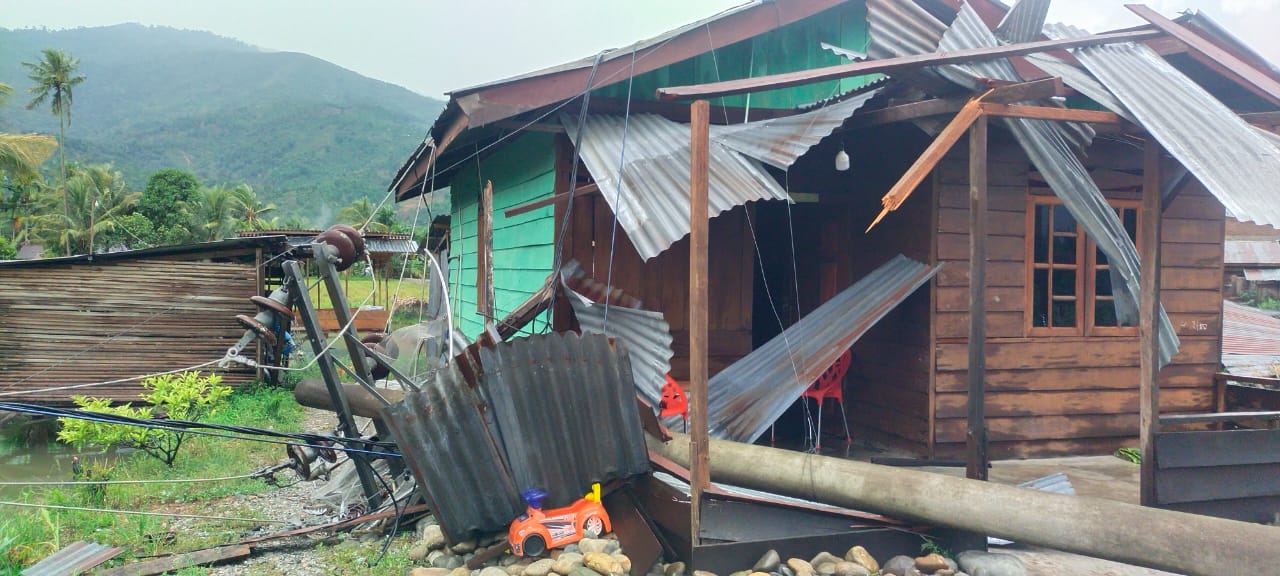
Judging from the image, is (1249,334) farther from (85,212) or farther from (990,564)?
(85,212)

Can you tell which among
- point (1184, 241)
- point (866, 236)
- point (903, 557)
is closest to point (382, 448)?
point (903, 557)

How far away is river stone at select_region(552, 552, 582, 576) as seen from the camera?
3.69 meters

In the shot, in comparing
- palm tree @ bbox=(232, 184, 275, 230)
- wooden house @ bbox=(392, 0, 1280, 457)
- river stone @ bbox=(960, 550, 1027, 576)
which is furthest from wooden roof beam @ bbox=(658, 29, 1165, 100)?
palm tree @ bbox=(232, 184, 275, 230)

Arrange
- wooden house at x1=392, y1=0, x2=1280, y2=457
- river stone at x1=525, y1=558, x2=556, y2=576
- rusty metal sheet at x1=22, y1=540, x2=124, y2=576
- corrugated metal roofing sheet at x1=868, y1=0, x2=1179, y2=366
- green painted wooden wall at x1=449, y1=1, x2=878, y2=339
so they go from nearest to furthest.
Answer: river stone at x1=525, y1=558, x2=556, y2=576 < rusty metal sheet at x1=22, y1=540, x2=124, y2=576 < corrugated metal roofing sheet at x1=868, y1=0, x2=1179, y2=366 < wooden house at x1=392, y1=0, x2=1280, y2=457 < green painted wooden wall at x1=449, y1=1, x2=878, y2=339

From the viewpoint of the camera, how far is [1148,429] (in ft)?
14.1

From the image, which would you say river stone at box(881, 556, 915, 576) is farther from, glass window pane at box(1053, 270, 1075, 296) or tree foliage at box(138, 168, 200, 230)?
tree foliage at box(138, 168, 200, 230)

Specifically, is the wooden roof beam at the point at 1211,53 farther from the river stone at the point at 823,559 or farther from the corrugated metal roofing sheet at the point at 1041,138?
the river stone at the point at 823,559

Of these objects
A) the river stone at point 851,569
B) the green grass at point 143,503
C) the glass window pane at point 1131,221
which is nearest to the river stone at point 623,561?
the river stone at point 851,569

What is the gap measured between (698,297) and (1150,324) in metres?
2.69

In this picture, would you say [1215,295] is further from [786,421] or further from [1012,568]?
[1012,568]

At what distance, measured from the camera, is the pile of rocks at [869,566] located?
379 cm

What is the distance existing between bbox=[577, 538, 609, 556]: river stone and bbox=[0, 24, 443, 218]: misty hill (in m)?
23.9

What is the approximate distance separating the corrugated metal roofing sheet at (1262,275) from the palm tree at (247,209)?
126ft

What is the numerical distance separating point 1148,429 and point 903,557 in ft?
5.43
